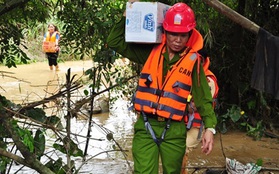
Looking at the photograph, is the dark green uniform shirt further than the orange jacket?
No

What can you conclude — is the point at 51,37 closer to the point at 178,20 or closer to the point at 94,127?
the point at 94,127

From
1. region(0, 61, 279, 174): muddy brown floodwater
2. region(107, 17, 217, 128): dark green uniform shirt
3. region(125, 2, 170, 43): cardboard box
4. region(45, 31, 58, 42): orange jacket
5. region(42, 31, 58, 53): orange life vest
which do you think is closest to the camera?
region(125, 2, 170, 43): cardboard box

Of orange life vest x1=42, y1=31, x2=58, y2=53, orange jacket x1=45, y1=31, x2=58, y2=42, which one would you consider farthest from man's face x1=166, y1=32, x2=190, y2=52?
orange jacket x1=45, y1=31, x2=58, y2=42

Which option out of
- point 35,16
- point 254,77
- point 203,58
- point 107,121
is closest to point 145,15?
point 203,58

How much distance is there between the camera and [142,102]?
3416 mm

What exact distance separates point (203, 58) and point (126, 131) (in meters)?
4.84

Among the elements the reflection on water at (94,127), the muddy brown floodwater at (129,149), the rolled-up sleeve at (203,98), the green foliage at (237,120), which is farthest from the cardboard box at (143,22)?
the green foliage at (237,120)

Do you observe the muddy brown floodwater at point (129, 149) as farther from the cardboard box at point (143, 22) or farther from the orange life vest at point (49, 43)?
the orange life vest at point (49, 43)

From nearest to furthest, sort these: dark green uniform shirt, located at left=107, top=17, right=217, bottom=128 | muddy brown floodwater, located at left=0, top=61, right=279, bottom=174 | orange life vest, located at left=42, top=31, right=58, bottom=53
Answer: dark green uniform shirt, located at left=107, top=17, right=217, bottom=128 → muddy brown floodwater, located at left=0, top=61, right=279, bottom=174 → orange life vest, located at left=42, top=31, right=58, bottom=53

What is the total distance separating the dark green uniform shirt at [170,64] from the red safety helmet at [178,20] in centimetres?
22

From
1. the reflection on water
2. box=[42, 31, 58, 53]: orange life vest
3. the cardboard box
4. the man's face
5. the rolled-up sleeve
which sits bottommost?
the reflection on water

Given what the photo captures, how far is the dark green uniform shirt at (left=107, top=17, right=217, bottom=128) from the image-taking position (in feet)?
11.2

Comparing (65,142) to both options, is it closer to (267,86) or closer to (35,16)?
(267,86)

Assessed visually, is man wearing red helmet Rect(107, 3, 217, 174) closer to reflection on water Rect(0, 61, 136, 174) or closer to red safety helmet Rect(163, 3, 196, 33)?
red safety helmet Rect(163, 3, 196, 33)
